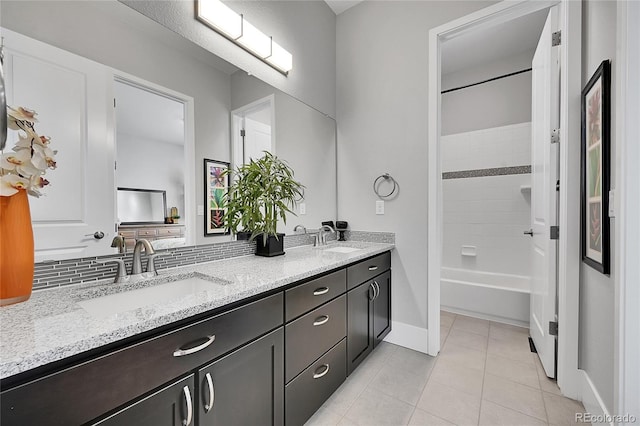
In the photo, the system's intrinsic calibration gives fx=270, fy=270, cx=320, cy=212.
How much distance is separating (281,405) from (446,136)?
3.57m

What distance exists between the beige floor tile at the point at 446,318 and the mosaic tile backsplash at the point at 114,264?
5.58ft

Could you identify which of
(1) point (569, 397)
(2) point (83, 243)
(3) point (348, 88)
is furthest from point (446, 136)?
(2) point (83, 243)

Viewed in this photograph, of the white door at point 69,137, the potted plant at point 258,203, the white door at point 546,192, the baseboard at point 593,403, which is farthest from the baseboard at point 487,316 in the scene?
the white door at point 69,137

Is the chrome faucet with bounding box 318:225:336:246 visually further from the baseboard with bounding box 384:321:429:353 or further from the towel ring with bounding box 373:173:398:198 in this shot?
the baseboard with bounding box 384:321:429:353

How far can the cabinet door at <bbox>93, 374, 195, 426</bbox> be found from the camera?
70cm

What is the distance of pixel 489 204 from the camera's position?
3283 mm

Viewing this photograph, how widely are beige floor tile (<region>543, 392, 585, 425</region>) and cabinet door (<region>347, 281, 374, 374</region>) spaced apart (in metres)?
1.01

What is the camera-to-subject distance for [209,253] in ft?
4.98

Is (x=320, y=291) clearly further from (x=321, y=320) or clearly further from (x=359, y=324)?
(x=359, y=324)

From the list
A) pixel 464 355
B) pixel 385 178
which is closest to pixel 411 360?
pixel 464 355

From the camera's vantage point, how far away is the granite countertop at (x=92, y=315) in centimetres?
58

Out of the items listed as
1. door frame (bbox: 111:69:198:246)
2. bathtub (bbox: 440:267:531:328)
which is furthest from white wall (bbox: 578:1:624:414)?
door frame (bbox: 111:69:198:246)

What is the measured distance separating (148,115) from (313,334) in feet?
4.35

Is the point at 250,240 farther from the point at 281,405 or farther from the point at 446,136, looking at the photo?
the point at 446,136
